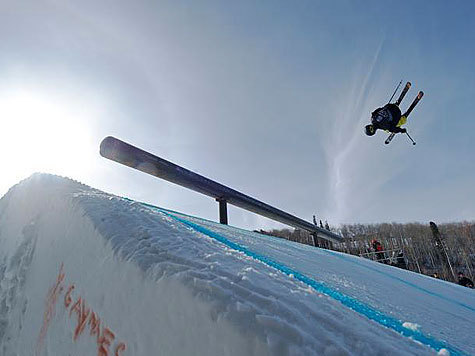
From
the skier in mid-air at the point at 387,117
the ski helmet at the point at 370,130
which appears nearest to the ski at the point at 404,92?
the skier in mid-air at the point at 387,117

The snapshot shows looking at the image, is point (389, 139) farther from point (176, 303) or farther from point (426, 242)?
point (426, 242)

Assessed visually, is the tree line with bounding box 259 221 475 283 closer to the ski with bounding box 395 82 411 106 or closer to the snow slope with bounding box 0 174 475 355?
the ski with bounding box 395 82 411 106

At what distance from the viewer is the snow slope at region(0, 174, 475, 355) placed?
528mm

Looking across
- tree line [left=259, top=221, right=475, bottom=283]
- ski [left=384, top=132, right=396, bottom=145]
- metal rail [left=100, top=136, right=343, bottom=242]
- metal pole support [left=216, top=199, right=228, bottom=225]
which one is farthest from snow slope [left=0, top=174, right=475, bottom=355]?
tree line [left=259, top=221, right=475, bottom=283]

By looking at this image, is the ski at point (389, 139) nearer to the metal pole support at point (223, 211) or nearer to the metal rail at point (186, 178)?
the metal rail at point (186, 178)

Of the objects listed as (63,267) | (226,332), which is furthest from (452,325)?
(63,267)

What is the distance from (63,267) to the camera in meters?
1.17

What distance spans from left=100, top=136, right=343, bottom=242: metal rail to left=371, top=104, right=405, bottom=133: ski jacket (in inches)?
218

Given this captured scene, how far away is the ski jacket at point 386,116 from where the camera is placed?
737 centimetres

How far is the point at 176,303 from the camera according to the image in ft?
1.97

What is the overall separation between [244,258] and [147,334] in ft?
1.13

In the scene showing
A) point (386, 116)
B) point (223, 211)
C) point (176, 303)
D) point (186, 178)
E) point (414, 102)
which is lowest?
point (176, 303)

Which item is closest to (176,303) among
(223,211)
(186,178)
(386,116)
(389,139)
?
(186,178)

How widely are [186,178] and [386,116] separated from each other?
7100 millimetres
